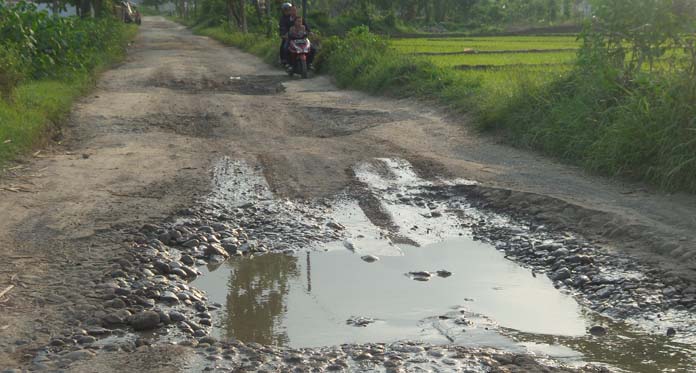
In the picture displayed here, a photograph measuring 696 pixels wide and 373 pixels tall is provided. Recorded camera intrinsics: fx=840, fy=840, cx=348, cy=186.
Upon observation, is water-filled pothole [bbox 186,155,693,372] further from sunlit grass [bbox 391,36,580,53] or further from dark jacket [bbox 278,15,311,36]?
sunlit grass [bbox 391,36,580,53]

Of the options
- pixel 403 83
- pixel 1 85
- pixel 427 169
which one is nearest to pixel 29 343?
pixel 427 169

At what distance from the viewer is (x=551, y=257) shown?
543 centimetres

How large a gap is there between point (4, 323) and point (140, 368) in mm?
868

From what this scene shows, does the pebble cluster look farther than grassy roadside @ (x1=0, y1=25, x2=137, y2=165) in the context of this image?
A: No

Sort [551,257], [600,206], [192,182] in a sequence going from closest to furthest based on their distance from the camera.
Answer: [551,257] → [600,206] → [192,182]

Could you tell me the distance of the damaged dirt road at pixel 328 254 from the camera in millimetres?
3908

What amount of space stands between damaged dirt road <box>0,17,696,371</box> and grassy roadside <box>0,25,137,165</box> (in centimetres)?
32

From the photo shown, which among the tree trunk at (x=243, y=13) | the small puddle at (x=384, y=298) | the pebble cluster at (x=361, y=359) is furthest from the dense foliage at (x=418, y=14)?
the pebble cluster at (x=361, y=359)

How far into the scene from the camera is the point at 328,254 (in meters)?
5.53

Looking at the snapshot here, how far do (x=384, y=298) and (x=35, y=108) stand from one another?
23.0 feet

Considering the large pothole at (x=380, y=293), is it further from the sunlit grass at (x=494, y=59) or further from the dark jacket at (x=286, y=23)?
the sunlit grass at (x=494, y=59)

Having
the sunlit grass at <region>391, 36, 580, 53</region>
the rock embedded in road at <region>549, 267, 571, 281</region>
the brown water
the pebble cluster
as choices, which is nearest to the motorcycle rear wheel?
the sunlit grass at <region>391, 36, 580, 53</region>

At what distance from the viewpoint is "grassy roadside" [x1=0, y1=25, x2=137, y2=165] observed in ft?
27.3

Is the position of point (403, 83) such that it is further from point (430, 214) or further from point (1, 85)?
point (430, 214)
